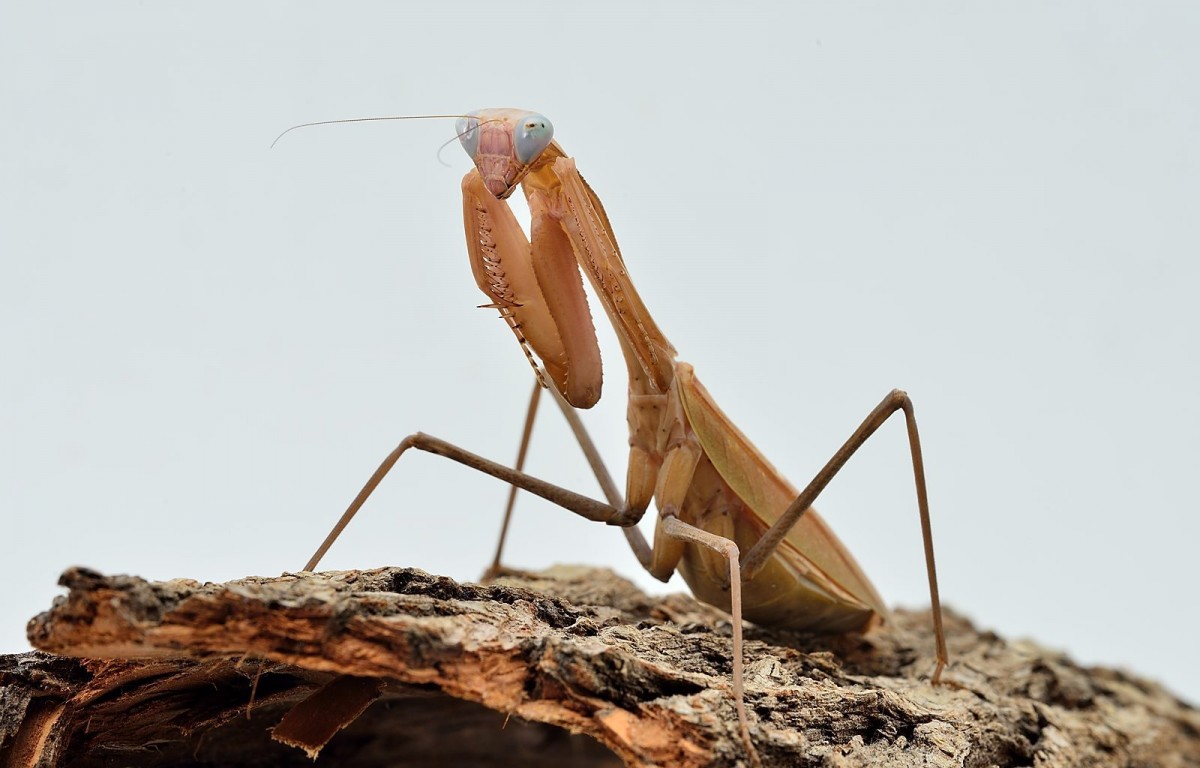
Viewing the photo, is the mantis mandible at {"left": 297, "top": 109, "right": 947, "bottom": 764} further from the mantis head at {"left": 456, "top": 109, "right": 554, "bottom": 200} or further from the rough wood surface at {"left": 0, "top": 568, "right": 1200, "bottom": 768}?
the rough wood surface at {"left": 0, "top": 568, "right": 1200, "bottom": 768}

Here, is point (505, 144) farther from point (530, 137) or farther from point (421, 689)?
point (421, 689)

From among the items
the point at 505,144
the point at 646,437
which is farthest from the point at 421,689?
the point at 505,144

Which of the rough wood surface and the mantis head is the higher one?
the mantis head

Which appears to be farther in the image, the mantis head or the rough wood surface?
the mantis head

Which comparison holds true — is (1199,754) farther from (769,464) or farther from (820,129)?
(820,129)

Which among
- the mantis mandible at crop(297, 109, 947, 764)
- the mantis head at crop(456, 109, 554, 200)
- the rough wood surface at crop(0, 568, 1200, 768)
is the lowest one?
the rough wood surface at crop(0, 568, 1200, 768)

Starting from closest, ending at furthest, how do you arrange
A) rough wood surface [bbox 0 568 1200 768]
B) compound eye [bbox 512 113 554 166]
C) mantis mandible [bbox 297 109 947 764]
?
rough wood surface [bbox 0 568 1200 768], compound eye [bbox 512 113 554 166], mantis mandible [bbox 297 109 947 764]

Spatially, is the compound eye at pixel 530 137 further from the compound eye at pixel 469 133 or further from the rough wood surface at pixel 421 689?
the rough wood surface at pixel 421 689

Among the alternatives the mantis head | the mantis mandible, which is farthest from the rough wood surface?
the mantis head
